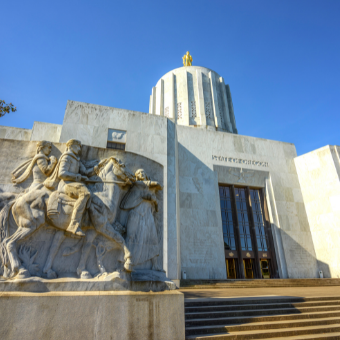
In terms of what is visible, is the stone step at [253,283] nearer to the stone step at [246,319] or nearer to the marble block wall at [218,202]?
the marble block wall at [218,202]

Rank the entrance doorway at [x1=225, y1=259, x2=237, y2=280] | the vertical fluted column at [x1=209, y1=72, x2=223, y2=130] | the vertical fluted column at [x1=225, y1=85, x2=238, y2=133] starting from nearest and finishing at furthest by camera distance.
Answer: the entrance doorway at [x1=225, y1=259, x2=237, y2=280] → the vertical fluted column at [x1=209, y1=72, x2=223, y2=130] → the vertical fluted column at [x1=225, y1=85, x2=238, y2=133]

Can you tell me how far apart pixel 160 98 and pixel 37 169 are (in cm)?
2428

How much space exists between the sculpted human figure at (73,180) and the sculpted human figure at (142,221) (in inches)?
40.2

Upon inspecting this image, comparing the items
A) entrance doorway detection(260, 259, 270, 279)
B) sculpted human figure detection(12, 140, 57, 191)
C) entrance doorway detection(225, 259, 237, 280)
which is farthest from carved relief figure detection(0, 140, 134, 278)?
entrance doorway detection(260, 259, 270, 279)

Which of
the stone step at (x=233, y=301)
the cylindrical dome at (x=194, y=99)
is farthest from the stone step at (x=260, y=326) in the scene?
the cylindrical dome at (x=194, y=99)

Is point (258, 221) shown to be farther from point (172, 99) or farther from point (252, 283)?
point (172, 99)

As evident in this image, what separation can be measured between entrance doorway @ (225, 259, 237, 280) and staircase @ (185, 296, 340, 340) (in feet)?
33.4

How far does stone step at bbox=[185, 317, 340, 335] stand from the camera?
5.73 meters

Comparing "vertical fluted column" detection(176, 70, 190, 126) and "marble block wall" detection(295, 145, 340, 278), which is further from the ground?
"vertical fluted column" detection(176, 70, 190, 126)

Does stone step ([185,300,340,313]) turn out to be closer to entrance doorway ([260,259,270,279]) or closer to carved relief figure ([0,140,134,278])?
carved relief figure ([0,140,134,278])

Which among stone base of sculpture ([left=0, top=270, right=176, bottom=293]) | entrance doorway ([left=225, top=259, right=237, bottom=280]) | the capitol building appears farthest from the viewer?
A: entrance doorway ([left=225, top=259, right=237, bottom=280])

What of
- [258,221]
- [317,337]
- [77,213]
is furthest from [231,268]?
[77,213]

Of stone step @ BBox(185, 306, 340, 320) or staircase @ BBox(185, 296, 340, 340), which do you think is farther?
stone step @ BBox(185, 306, 340, 320)

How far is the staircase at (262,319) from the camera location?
5820 mm
